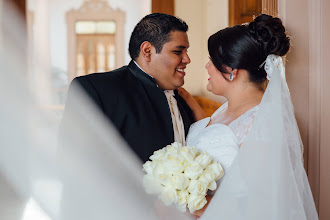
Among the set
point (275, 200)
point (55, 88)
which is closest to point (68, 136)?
point (275, 200)

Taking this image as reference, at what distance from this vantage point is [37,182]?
19.0 feet

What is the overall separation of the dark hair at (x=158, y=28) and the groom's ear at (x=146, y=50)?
23 millimetres

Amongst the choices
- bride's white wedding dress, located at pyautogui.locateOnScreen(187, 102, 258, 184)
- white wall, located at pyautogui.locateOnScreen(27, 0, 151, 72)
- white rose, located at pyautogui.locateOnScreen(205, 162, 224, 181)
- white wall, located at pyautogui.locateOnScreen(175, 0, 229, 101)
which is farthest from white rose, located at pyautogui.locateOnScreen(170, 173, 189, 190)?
white wall, located at pyautogui.locateOnScreen(27, 0, 151, 72)

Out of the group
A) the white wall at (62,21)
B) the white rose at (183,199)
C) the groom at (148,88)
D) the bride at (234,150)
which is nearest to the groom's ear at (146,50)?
A: the groom at (148,88)

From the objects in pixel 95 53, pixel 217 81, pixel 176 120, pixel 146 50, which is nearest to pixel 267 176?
pixel 217 81

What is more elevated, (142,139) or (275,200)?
(142,139)

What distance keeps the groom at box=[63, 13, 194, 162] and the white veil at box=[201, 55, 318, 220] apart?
55cm

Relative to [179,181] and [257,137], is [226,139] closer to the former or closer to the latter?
[257,137]

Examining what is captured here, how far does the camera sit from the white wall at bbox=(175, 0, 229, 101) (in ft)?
20.8

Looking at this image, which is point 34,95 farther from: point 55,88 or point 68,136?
point 68,136

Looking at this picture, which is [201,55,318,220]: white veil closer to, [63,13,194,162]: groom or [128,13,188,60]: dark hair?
[63,13,194,162]: groom

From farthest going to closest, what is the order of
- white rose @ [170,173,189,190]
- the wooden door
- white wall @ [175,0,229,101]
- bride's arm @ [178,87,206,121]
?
the wooden door < white wall @ [175,0,229,101] < bride's arm @ [178,87,206,121] < white rose @ [170,173,189,190]

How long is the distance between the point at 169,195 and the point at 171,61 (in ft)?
2.86

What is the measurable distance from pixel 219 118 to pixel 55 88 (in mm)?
10559
